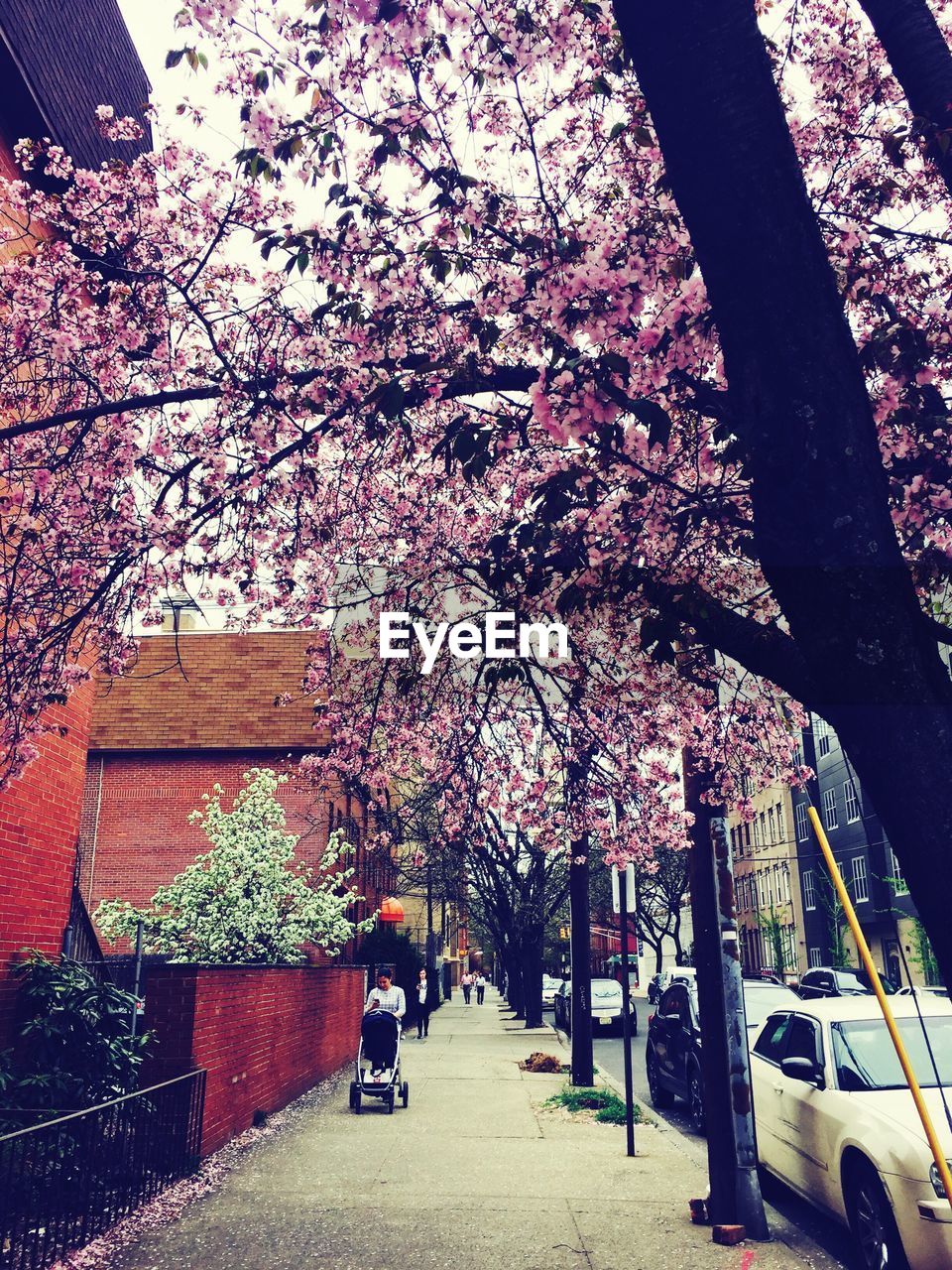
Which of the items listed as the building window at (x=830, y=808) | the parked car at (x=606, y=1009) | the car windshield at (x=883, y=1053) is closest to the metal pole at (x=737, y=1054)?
the car windshield at (x=883, y=1053)

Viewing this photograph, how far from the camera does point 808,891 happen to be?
5566 cm

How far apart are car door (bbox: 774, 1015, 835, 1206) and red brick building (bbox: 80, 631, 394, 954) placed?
17334 millimetres

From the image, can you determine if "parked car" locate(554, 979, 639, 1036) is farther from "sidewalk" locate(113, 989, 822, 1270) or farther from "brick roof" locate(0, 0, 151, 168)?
"brick roof" locate(0, 0, 151, 168)

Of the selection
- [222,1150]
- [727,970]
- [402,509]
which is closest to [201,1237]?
[222,1150]

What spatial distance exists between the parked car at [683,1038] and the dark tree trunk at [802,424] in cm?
975

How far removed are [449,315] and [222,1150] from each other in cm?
754

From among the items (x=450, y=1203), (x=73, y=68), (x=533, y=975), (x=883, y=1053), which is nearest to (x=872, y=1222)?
(x=883, y=1053)

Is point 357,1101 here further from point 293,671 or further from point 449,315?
point 293,671

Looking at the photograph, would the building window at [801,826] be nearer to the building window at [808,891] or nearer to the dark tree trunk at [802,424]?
the building window at [808,891]

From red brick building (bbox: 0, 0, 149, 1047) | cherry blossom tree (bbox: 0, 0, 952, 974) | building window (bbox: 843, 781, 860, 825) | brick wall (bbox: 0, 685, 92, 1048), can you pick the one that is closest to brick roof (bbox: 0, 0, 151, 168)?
red brick building (bbox: 0, 0, 149, 1047)

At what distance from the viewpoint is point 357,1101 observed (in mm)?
12555

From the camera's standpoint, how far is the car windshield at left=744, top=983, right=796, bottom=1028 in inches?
498

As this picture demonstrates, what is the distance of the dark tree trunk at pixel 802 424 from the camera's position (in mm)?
3162

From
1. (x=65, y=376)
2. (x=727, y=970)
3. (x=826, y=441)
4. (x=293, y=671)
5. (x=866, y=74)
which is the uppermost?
(x=293, y=671)
